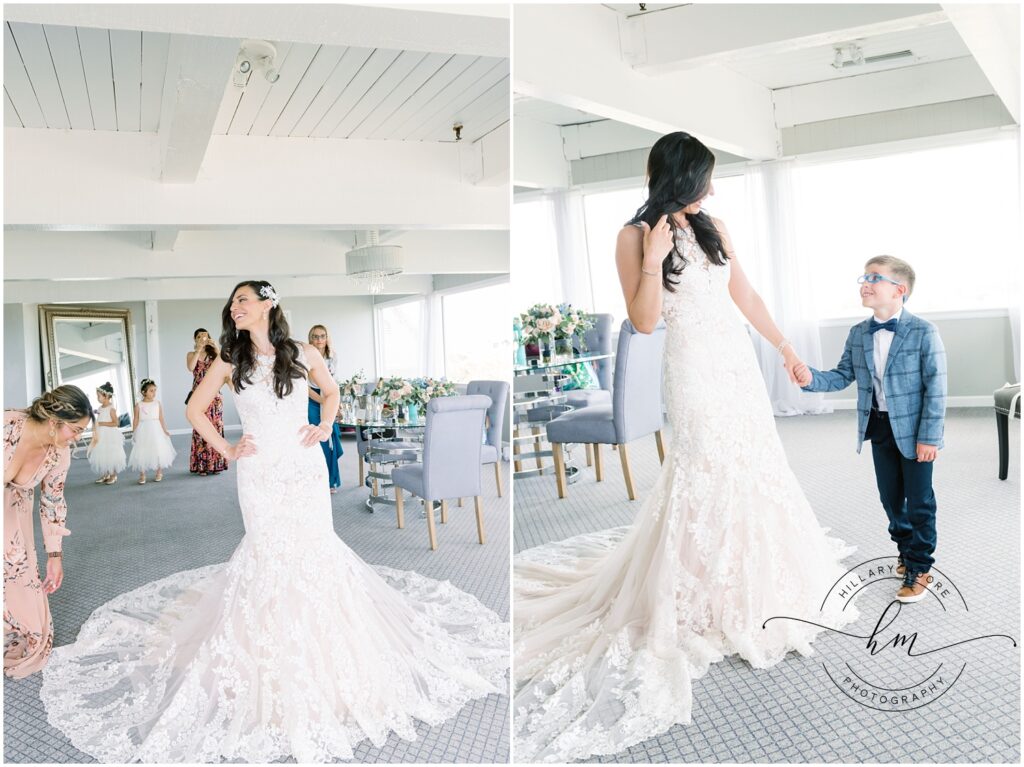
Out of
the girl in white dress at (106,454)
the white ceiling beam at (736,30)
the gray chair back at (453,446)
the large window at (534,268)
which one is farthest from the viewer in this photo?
the girl in white dress at (106,454)

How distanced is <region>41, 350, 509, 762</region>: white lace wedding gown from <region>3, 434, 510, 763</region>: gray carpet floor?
0.24 ft

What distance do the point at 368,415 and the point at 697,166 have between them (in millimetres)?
4384

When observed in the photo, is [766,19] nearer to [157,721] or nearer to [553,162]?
[553,162]

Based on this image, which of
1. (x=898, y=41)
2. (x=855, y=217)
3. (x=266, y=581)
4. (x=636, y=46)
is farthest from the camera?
(x=636, y=46)

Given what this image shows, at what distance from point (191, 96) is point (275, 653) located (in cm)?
207

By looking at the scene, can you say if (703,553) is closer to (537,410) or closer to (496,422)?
(537,410)

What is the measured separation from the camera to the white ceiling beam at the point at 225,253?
21.1ft

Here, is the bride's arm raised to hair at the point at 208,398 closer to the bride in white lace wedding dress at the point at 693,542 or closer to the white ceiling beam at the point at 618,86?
the bride in white lace wedding dress at the point at 693,542

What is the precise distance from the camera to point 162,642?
10.1ft

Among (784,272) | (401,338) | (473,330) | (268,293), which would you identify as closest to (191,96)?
(268,293)

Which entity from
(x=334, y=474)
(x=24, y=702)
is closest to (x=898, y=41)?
(x=24, y=702)

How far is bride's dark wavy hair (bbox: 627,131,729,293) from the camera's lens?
6.34 feet

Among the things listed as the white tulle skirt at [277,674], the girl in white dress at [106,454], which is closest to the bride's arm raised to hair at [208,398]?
the white tulle skirt at [277,674]

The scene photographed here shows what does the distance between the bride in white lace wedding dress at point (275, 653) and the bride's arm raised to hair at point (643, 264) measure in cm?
126
